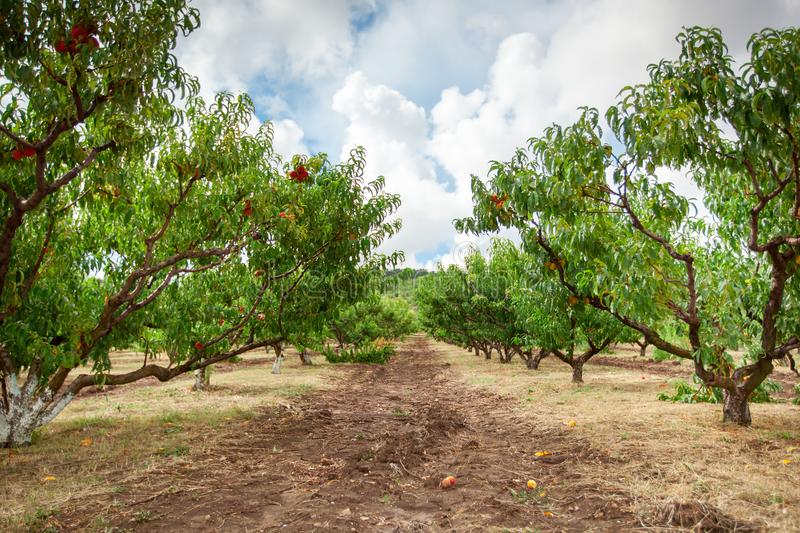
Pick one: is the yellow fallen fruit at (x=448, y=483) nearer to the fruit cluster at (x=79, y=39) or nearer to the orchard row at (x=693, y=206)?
the orchard row at (x=693, y=206)

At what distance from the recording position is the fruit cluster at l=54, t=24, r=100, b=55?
4074mm

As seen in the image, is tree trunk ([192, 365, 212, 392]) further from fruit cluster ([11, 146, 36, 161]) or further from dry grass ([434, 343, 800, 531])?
fruit cluster ([11, 146, 36, 161])

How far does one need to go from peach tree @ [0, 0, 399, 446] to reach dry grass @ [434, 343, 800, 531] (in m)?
5.50

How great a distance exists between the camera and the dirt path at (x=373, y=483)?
444 cm

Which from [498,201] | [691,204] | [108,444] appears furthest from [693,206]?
[108,444]

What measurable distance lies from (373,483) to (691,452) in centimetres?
439

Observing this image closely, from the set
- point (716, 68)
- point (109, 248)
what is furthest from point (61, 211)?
point (716, 68)

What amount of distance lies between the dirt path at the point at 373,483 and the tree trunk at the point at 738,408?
291 centimetres

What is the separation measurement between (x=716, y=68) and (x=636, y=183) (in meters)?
1.51

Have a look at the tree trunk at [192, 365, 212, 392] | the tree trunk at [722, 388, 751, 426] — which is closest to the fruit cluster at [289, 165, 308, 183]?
the tree trunk at [722, 388, 751, 426]

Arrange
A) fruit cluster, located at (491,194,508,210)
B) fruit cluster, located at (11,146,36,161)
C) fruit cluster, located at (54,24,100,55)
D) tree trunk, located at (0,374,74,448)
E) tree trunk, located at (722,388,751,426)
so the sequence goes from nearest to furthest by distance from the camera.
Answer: fruit cluster, located at (54,24,100,55)
fruit cluster, located at (11,146,36,161)
fruit cluster, located at (491,194,508,210)
tree trunk, located at (0,374,74,448)
tree trunk, located at (722,388,751,426)

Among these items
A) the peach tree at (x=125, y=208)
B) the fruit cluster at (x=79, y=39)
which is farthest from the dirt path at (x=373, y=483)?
the fruit cluster at (x=79, y=39)

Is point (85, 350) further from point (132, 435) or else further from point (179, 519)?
point (179, 519)

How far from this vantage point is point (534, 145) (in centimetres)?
661
